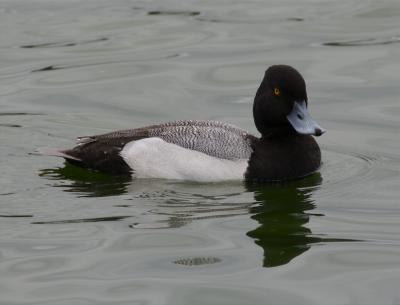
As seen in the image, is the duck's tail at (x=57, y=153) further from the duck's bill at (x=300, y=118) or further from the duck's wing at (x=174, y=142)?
the duck's bill at (x=300, y=118)

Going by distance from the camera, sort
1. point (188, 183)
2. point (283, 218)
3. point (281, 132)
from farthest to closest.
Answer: point (281, 132) → point (188, 183) → point (283, 218)

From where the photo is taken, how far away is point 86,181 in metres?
11.3

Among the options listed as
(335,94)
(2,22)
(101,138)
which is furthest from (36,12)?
(101,138)

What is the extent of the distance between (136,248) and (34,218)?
114 cm

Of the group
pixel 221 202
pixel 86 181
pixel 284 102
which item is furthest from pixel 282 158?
pixel 86 181

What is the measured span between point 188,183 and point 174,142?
420mm

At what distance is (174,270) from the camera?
8.85 metres

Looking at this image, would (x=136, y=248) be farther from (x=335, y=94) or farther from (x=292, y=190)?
(x=335, y=94)

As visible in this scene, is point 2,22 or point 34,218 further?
point 2,22

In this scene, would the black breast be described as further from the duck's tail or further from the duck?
the duck's tail

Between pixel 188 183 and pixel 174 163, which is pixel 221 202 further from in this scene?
pixel 174 163

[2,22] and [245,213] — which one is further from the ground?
[2,22]

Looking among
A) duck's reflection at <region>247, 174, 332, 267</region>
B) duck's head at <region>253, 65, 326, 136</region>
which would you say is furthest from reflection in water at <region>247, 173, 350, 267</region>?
duck's head at <region>253, 65, 326, 136</region>

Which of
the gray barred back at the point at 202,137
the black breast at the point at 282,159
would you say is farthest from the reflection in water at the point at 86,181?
the black breast at the point at 282,159
